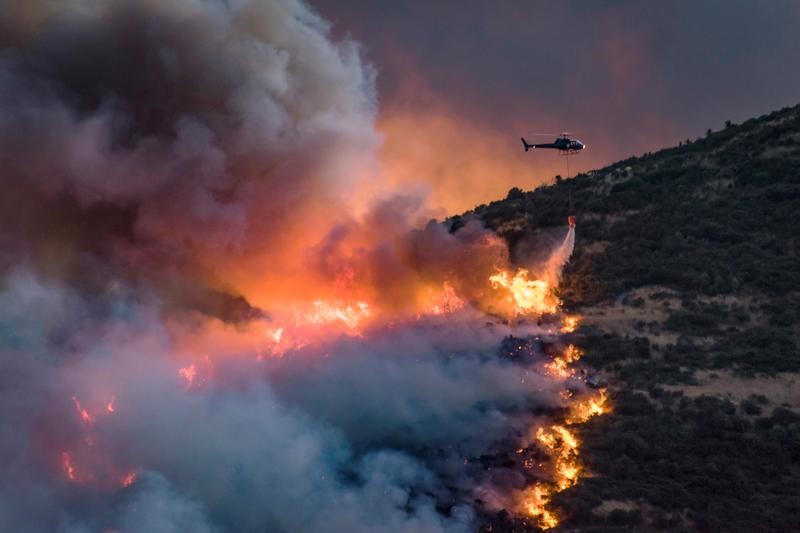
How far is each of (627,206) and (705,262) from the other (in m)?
16.0

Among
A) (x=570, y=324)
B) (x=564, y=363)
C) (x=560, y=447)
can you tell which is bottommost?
(x=560, y=447)

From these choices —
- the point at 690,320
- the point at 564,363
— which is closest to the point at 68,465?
the point at 564,363

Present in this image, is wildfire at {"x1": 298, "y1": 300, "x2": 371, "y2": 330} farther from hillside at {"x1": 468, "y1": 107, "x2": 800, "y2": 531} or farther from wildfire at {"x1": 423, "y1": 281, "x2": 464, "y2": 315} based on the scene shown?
hillside at {"x1": 468, "y1": 107, "x2": 800, "y2": 531}

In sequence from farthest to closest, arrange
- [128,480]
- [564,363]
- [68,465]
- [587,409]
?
[564,363], [587,409], [68,465], [128,480]

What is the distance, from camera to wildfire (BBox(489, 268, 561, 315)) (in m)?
57.8

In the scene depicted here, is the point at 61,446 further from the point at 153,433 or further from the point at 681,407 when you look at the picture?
the point at 681,407

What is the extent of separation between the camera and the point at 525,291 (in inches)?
2395

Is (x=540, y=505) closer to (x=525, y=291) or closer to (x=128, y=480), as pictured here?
(x=128, y=480)

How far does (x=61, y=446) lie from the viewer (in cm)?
3622

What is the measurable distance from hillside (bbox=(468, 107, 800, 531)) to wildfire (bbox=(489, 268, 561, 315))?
140 inches

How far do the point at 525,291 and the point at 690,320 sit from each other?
46.8 ft

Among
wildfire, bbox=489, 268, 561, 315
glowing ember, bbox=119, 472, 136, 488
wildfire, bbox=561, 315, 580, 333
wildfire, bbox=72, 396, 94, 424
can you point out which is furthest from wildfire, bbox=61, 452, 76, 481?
wildfire, bbox=561, 315, 580, 333

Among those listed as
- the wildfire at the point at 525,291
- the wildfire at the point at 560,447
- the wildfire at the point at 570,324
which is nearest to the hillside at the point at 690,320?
the wildfire at the point at 560,447

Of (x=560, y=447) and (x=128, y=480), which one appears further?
(x=560, y=447)
